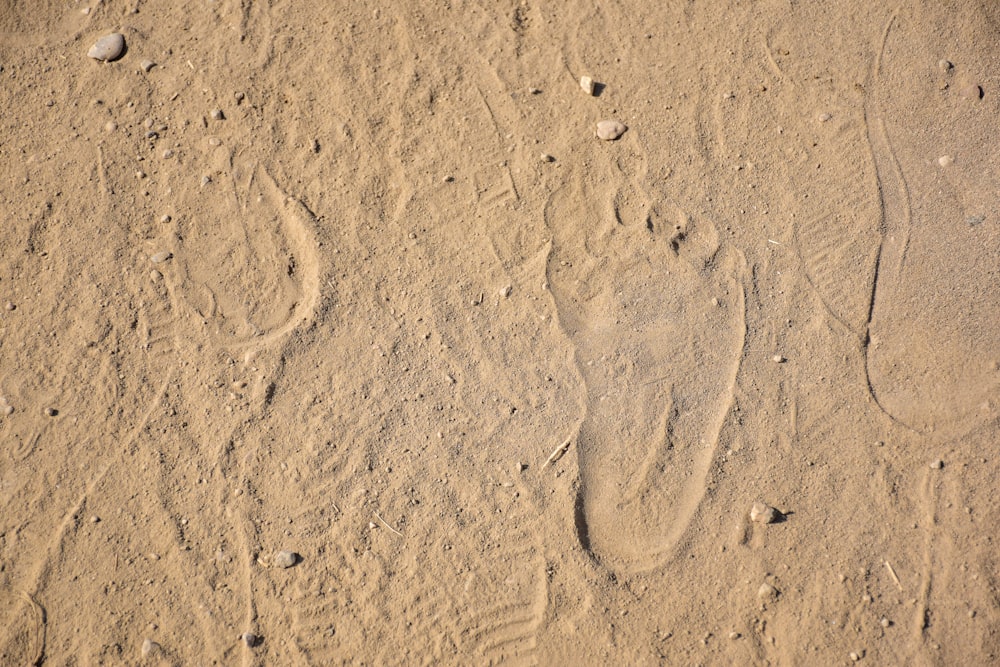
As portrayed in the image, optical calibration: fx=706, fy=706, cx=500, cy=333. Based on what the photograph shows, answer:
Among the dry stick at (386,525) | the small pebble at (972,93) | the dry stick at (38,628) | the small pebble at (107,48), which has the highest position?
the small pebble at (972,93)

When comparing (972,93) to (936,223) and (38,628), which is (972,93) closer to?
(936,223)

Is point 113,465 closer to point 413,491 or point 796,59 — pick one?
point 413,491

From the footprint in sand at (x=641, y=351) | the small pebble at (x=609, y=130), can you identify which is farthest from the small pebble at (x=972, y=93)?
the small pebble at (x=609, y=130)

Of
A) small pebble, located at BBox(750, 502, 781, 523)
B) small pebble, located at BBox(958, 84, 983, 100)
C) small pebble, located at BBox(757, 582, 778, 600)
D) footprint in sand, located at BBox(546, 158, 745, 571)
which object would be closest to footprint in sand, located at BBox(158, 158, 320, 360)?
footprint in sand, located at BBox(546, 158, 745, 571)

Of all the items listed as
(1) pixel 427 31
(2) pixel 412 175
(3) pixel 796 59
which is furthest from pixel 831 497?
(1) pixel 427 31

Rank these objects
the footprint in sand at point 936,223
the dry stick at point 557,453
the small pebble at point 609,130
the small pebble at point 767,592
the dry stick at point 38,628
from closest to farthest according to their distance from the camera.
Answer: the dry stick at point 38,628, the small pebble at point 767,592, the dry stick at point 557,453, the footprint in sand at point 936,223, the small pebble at point 609,130

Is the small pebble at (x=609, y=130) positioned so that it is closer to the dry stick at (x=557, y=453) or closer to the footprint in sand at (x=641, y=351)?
the footprint in sand at (x=641, y=351)
